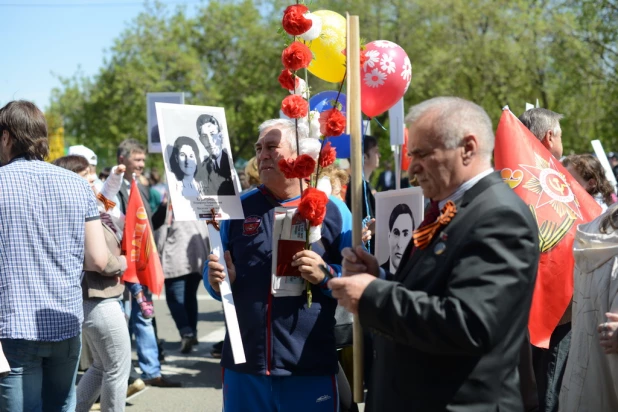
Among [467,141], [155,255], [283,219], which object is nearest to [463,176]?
[467,141]

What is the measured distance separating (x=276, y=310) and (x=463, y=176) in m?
1.35

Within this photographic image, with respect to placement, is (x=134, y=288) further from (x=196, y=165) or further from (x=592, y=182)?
(x=592, y=182)

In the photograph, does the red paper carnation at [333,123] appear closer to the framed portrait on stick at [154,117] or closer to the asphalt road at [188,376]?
the framed portrait on stick at [154,117]

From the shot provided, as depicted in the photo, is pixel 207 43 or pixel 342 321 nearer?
pixel 342 321

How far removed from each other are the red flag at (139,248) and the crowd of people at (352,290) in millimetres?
727

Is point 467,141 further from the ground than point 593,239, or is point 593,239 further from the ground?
point 467,141

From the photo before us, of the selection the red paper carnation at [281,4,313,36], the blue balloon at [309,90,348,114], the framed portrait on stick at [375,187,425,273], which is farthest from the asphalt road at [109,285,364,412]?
the red paper carnation at [281,4,313,36]

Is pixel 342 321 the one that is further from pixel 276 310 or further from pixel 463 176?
pixel 463 176

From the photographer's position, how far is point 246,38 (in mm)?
34844

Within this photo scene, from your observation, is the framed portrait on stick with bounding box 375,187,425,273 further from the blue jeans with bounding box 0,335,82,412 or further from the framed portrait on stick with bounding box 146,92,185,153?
the framed portrait on stick with bounding box 146,92,185,153

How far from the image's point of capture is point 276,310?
11.6 feet

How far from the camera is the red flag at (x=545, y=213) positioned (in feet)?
13.0

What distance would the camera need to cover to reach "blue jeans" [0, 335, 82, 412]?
3.47 meters

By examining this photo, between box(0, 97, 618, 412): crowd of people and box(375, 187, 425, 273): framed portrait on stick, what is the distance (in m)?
0.01
